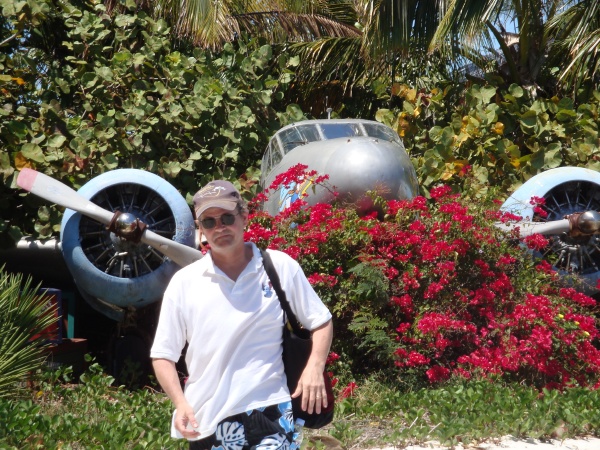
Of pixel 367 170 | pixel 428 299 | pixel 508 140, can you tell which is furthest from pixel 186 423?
pixel 508 140

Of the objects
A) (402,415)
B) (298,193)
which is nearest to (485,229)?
(298,193)

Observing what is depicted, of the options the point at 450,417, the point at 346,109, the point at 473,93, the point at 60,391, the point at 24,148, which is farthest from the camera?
the point at 346,109

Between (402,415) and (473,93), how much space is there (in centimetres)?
656

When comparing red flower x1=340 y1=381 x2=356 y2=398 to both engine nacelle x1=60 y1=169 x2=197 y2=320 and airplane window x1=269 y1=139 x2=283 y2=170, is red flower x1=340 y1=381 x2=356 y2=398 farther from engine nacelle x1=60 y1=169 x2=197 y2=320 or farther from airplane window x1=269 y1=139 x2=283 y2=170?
airplane window x1=269 y1=139 x2=283 y2=170

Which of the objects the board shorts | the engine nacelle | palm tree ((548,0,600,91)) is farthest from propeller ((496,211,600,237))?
the board shorts

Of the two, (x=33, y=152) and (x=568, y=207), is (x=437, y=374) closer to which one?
(x=568, y=207)

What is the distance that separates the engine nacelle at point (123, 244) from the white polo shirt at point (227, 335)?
5647mm

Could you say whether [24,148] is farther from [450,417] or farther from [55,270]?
[450,417]

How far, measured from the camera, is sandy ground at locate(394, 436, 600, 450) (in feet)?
20.0

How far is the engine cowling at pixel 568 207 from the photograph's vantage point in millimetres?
9758

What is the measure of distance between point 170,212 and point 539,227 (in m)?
3.91

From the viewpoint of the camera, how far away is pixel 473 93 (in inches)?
485

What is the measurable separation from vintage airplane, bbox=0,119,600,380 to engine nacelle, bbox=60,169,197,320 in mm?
11

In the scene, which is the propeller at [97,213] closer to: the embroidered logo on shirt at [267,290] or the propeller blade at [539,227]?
the propeller blade at [539,227]
